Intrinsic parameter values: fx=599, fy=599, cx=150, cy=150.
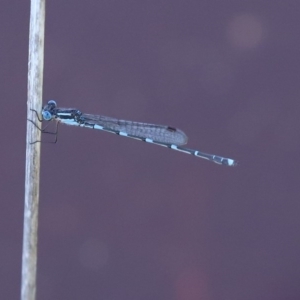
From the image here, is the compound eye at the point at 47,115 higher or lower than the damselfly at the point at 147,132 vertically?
higher

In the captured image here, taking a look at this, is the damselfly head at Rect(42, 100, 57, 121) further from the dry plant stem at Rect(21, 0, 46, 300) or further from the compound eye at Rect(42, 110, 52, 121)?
the dry plant stem at Rect(21, 0, 46, 300)

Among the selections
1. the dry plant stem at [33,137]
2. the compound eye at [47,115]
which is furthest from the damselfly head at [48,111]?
the dry plant stem at [33,137]

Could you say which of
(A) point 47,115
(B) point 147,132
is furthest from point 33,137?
→ (B) point 147,132

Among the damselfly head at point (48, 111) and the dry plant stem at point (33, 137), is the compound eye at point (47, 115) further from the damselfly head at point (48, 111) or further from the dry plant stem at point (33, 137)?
the dry plant stem at point (33, 137)

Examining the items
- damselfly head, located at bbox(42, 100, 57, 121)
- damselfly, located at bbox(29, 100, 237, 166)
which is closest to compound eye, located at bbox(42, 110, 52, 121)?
damselfly head, located at bbox(42, 100, 57, 121)

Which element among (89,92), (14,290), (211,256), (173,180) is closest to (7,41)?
(89,92)

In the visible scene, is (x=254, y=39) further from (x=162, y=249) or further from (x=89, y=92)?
(x=162, y=249)
